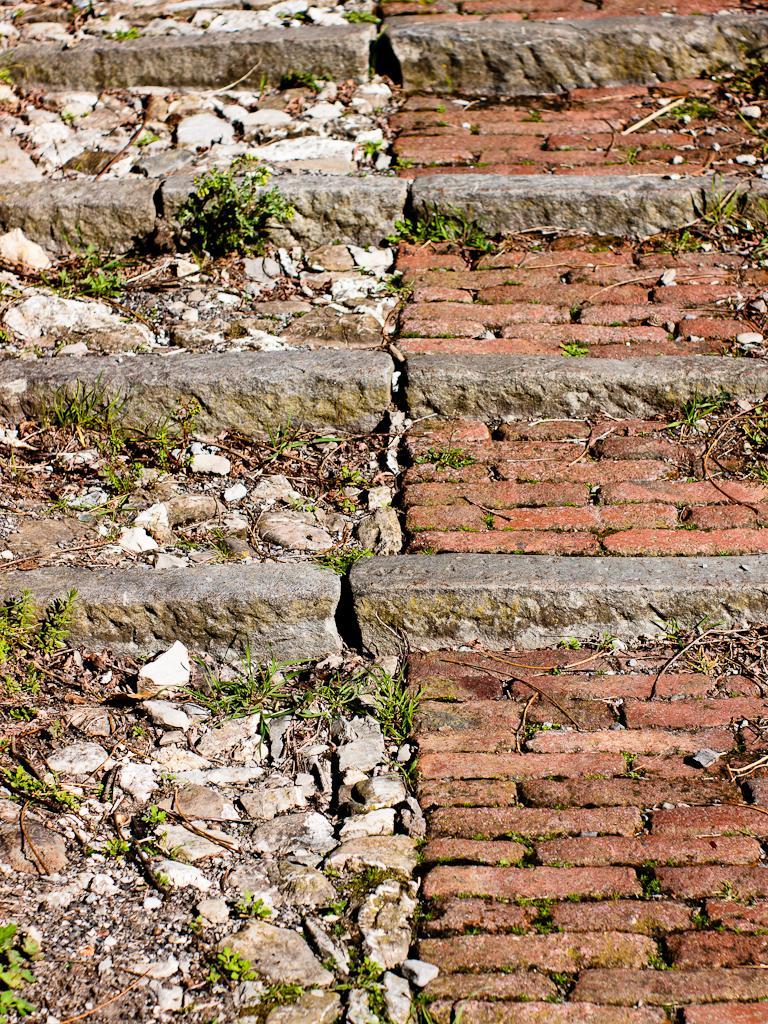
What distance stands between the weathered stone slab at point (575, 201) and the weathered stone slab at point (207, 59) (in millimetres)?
877

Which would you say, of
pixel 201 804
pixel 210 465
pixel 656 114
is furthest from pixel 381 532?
pixel 656 114

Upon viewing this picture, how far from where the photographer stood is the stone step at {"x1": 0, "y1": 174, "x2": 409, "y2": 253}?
9.57 feet

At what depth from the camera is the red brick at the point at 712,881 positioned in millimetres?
1609

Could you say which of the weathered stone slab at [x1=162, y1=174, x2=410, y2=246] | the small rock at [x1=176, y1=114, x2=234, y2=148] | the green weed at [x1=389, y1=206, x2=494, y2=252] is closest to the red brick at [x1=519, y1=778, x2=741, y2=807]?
the green weed at [x1=389, y1=206, x2=494, y2=252]

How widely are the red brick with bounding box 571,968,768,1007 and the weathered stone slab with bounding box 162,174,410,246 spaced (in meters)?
2.15

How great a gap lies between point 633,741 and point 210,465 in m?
1.19

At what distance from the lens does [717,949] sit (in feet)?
5.02

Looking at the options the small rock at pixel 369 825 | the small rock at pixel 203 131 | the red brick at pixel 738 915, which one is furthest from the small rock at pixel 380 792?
the small rock at pixel 203 131

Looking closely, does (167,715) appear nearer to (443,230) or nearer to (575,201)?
(443,230)

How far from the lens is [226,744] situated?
1.94m

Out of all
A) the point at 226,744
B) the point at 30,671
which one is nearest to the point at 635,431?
the point at 226,744

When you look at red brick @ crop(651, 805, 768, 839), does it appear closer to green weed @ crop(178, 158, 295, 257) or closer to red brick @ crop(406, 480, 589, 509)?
red brick @ crop(406, 480, 589, 509)

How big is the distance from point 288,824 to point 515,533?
79cm

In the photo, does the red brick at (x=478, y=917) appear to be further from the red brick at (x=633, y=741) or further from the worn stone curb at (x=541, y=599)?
the worn stone curb at (x=541, y=599)
